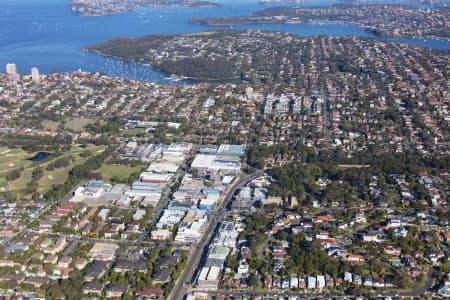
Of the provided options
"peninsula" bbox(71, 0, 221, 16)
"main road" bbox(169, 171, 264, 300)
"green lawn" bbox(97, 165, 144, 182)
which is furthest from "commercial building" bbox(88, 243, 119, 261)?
"peninsula" bbox(71, 0, 221, 16)

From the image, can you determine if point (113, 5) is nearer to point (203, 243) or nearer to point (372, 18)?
point (372, 18)

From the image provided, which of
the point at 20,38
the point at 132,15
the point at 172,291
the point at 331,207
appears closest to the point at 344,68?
the point at 331,207

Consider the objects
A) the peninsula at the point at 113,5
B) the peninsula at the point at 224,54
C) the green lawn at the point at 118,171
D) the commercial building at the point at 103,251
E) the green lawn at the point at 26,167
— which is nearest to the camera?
the commercial building at the point at 103,251

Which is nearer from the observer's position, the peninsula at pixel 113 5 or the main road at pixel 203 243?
the main road at pixel 203 243

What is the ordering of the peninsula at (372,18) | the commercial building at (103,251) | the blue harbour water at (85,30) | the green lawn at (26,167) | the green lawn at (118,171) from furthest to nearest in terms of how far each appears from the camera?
the peninsula at (372,18)
the blue harbour water at (85,30)
the green lawn at (118,171)
the green lawn at (26,167)
the commercial building at (103,251)

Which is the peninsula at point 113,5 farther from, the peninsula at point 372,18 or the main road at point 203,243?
the main road at point 203,243

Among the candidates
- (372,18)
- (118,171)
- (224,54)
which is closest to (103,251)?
(118,171)

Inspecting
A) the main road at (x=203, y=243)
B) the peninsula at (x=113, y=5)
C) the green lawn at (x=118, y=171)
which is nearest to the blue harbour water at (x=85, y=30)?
the peninsula at (x=113, y=5)
